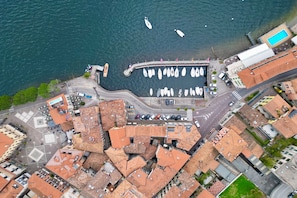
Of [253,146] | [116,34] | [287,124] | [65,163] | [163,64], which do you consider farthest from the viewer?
[116,34]

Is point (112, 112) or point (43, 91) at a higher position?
point (43, 91)

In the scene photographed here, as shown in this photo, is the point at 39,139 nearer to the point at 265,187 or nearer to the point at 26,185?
the point at 26,185

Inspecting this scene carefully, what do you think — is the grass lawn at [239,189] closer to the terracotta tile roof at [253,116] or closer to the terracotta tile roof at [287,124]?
the terracotta tile roof at [253,116]

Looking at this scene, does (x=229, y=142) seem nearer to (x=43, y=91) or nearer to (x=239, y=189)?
(x=239, y=189)

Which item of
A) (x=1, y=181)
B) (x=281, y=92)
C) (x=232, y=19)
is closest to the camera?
(x=1, y=181)

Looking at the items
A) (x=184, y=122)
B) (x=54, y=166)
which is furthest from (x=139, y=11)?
(x=54, y=166)

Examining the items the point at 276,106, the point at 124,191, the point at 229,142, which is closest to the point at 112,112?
the point at 124,191
